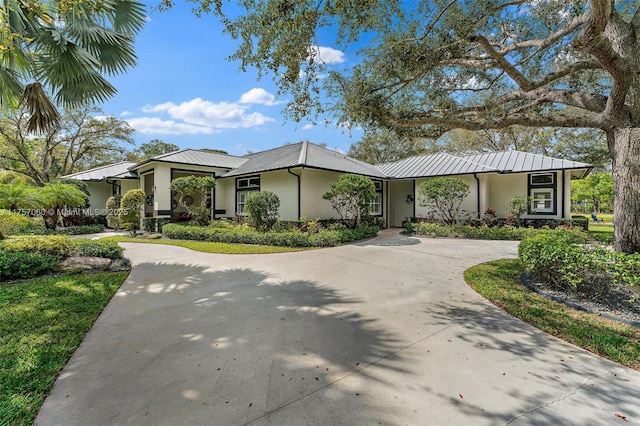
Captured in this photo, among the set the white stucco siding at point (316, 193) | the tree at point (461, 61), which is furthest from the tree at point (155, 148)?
the tree at point (461, 61)

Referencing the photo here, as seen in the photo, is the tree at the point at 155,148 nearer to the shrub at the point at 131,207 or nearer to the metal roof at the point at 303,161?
the metal roof at the point at 303,161

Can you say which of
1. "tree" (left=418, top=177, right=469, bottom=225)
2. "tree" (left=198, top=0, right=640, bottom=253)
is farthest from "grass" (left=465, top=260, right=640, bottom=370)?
"tree" (left=418, top=177, right=469, bottom=225)

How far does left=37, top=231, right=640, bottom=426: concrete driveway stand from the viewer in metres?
2.06

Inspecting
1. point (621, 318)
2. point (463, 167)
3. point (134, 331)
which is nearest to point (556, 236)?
point (621, 318)

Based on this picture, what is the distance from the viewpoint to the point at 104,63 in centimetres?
688

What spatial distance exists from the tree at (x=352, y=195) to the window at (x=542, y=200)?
349 inches

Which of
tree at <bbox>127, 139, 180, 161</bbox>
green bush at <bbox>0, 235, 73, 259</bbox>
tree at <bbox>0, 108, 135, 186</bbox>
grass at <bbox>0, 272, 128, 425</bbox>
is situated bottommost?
grass at <bbox>0, 272, 128, 425</bbox>

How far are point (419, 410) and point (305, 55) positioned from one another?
5.91 meters

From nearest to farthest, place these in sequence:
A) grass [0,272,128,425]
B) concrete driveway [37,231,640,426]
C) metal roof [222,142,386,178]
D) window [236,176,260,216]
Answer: concrete driveway [37,231,640,426]
grass [0,272,128,425]
metal roof [222,142,386,178]
window [236,176,260,216]

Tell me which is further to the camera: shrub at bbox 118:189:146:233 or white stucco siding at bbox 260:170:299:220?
shrub at bbox 118:189:146:233

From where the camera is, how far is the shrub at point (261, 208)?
1117 cm

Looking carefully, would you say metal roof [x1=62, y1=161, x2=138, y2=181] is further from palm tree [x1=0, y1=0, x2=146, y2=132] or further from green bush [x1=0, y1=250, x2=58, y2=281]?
green bush [x1=0, y1=250, x2=58, y2=281]

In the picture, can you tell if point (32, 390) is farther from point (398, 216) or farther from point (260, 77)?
point (398, 216)

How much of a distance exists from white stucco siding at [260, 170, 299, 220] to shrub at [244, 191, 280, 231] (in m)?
1.03
